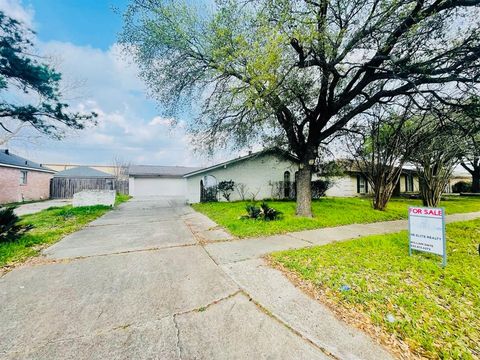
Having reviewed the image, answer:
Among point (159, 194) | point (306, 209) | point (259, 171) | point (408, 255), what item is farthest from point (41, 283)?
point (159, 194)

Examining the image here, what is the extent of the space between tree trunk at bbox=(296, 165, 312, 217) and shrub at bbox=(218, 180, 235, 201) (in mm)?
7385

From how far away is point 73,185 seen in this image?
22266 millimetres

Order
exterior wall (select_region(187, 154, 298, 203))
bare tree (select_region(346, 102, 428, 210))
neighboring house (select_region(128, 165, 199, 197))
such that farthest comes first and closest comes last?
neighboring house (select_region(128, 165, 199, 197)) < exterior wall (select_region(187, 154, 298, 203)) < bare tree (select_region(346, 102, 428, 210))

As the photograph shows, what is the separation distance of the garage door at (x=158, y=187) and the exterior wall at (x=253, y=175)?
939cm

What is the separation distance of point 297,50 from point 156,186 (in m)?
23.3

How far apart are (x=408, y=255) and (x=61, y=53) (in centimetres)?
1703

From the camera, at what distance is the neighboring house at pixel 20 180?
16.0 m

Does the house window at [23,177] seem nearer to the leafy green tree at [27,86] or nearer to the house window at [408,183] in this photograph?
the leafy green tree at [27,86]

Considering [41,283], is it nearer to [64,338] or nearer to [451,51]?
[64,338]

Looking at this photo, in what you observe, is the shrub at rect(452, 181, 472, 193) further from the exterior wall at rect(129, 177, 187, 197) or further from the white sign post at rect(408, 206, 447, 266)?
the exterior wall at rect(129, 177, 187, 197)

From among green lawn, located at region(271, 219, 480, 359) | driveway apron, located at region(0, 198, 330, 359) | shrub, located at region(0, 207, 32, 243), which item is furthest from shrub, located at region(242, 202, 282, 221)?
shrub, located at region(0, 207, 32, 243)

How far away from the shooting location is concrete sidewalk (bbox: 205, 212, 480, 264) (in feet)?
15.9

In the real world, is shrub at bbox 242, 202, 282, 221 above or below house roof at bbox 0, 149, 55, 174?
below

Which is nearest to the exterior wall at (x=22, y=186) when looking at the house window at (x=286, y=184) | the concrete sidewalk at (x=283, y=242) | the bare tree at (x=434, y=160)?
the concrete sidewalk at (x=283, y=242)
